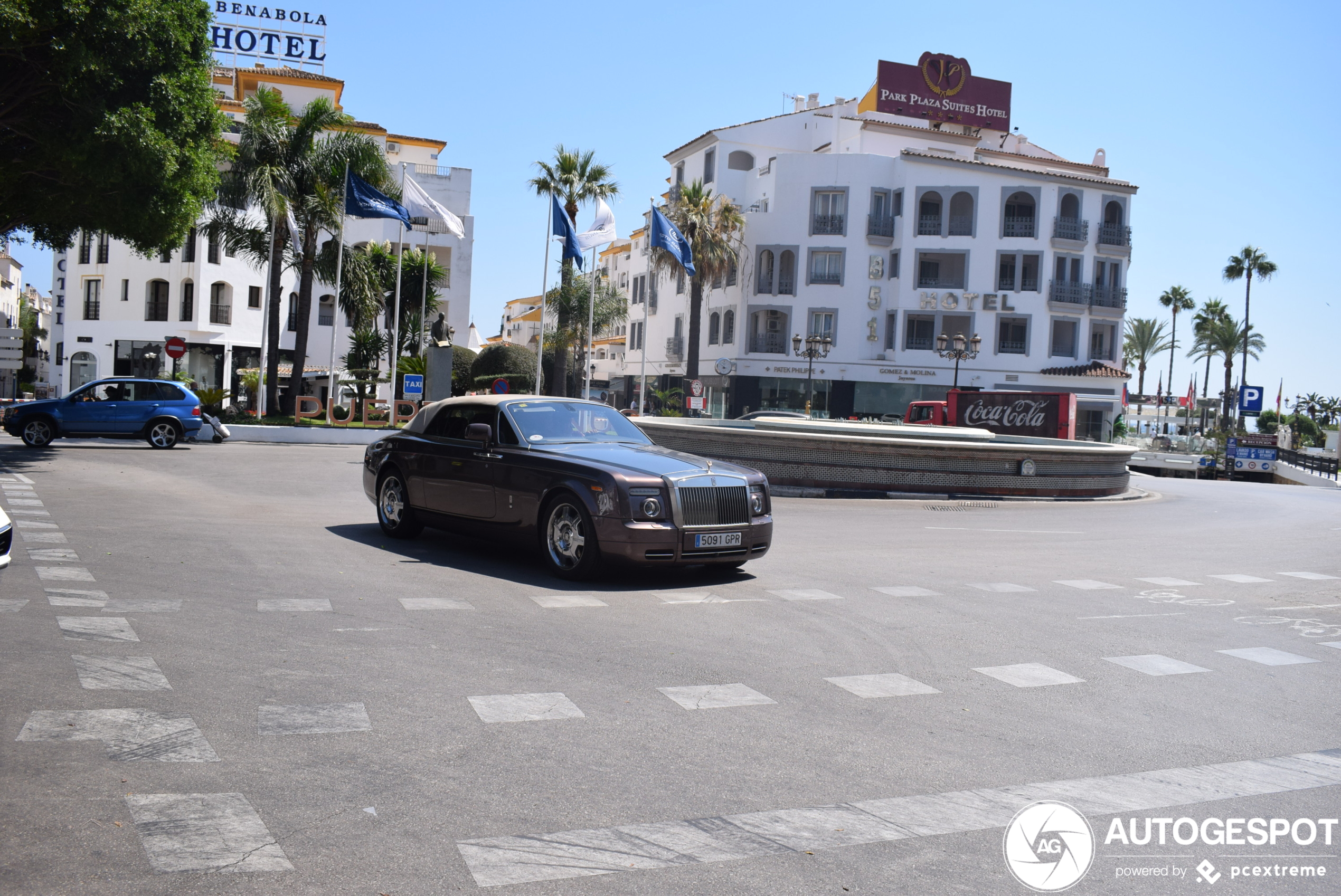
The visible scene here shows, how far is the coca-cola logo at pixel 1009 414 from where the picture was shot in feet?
112

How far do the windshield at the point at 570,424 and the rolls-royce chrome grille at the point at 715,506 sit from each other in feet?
4.66

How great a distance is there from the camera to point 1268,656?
7.69 metres

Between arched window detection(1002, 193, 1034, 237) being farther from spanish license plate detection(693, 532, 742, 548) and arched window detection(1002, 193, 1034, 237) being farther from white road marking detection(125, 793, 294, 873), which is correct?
white road marking detection(125, 793, 294, 873)

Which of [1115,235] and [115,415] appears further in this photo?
[1115,235]

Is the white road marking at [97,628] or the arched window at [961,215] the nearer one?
the white road marking at [97,628]

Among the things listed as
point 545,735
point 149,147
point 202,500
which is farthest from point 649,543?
point 149,147

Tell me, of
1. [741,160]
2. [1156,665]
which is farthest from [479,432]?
[741,160]

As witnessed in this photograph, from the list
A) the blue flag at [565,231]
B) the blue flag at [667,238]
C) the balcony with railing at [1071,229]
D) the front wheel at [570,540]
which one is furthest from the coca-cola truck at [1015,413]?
the front wheel at [570,540]

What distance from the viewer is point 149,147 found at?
19.5m

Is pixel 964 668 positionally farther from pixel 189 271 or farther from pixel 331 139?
pixel 189 271

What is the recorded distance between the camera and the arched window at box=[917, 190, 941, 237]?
54906mm

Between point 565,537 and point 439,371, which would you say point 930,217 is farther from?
point 565,537

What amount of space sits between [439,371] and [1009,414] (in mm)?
18216

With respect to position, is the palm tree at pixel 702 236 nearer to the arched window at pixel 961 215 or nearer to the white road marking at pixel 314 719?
the arched window at pixel 961 215
